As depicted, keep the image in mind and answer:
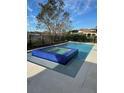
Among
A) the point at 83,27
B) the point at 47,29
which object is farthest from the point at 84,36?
the point at 47,29

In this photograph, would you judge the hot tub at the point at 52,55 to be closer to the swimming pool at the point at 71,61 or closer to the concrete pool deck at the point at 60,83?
the swimming pool at the point at 71,61

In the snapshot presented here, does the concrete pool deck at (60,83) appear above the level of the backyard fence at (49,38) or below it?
below

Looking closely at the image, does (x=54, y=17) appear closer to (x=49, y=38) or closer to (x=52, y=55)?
(x=49, y=38)

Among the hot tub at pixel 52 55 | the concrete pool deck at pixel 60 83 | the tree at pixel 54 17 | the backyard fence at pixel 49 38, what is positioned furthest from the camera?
the hot tub at pixel 52 55

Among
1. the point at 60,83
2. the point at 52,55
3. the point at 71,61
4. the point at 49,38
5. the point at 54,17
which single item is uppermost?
the point at 54,17

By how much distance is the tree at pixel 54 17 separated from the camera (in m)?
2.54

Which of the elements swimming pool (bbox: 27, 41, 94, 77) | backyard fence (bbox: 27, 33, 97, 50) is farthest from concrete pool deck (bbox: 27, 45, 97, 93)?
backyard fence (bbox: 27, 33, 97, 50)

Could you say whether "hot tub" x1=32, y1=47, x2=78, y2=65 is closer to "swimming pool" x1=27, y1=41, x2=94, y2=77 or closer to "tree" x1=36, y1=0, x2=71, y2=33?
"swimming pool" x1=27, y1=41, x2=94, y2=77

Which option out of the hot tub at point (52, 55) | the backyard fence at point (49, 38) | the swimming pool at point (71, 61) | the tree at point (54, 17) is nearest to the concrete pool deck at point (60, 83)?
the swimming pool at point (71, 61)

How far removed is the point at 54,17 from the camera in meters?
2.69

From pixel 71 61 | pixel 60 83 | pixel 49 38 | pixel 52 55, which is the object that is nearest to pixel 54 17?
pixel 49 38

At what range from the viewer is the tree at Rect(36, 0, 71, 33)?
2.54m
